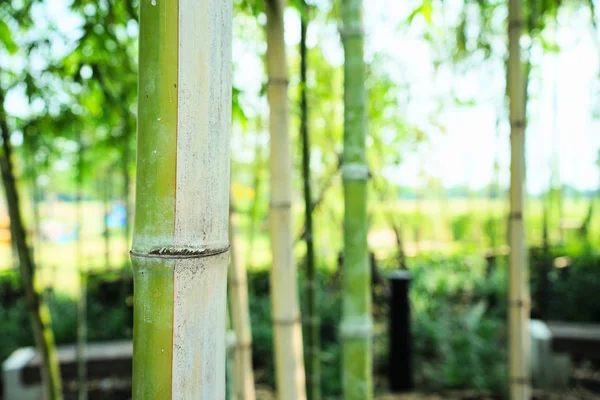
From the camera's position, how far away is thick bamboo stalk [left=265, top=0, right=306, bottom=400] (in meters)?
1.06

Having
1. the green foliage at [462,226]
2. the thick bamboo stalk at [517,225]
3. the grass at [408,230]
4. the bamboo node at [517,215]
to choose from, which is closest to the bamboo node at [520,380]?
the thick bamboo stalk at [517,225]

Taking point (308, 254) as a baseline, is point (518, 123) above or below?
above

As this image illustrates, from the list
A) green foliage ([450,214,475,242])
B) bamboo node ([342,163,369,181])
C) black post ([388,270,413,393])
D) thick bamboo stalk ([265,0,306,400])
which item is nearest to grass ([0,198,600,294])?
green foliage ([450,214,475,242])

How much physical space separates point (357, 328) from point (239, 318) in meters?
0.51

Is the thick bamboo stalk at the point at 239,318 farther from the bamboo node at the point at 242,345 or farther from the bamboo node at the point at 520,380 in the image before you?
the bamboo node at the point at 520,380

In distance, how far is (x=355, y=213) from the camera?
1.06 m

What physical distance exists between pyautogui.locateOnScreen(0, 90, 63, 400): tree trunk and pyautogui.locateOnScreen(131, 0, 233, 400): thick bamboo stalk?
52.8 inches

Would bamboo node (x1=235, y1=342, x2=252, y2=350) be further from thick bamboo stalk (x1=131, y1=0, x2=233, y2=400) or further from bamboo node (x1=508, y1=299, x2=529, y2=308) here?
thick bamboo stalk (x1=131, y1=0, x2=233, y2=400)

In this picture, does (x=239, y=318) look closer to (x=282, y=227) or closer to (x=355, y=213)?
(x=282, y=227)

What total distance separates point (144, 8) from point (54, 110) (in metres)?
1.76

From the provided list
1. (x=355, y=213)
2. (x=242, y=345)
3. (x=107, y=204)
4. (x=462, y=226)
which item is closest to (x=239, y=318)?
(x=242, y=345)

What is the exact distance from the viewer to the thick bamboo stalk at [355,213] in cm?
104

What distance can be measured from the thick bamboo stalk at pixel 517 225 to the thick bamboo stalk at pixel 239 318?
79 centimetres

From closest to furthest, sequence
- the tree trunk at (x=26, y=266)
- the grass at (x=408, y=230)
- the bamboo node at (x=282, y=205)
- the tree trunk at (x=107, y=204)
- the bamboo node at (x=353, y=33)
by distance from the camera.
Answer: the bamboo node at (x=353, y=33) < the bamboo node at (x=282, y=205) < the tree trunk at (x=26, y=266) < the tree trunk at (x=107, y=204) < the grass at (x=408, y=230)
